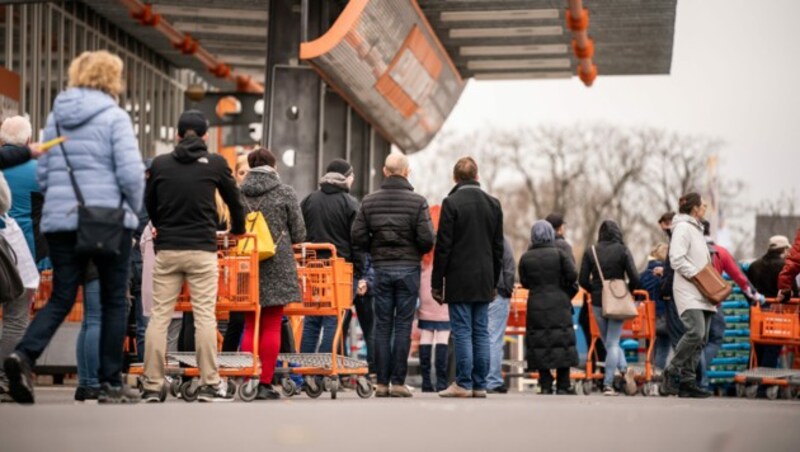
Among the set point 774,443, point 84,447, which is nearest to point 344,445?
point 84,447

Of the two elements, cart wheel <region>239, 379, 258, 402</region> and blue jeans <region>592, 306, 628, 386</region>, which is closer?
cart wheel <region>239, 379, 258, 402</region>

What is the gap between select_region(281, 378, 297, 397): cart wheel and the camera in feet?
48.6

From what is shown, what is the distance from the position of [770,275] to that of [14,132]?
11.4 metres

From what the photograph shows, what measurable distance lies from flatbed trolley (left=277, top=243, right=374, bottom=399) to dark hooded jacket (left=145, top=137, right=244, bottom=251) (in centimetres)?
168

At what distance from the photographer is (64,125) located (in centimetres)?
1149

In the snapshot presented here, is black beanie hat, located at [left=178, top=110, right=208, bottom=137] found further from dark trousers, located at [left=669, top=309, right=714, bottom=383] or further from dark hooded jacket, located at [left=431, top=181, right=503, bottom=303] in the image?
dark trousers, located at [left=669, top=309, right=714, bottom=383]

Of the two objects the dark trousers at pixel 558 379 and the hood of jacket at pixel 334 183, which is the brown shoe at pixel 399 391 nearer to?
the hood of jacket at pixel 334 183

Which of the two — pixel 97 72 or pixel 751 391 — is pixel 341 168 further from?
pixel 751 391

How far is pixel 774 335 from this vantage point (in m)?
20.7

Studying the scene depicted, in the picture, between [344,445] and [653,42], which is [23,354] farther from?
[653,42]

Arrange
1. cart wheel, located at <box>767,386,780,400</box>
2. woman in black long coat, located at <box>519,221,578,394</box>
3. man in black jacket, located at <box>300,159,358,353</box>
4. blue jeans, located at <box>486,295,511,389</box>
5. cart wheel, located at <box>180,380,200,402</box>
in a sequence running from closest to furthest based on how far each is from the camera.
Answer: cart wheel, located at <box>180,380,200,402</box> → man in black jacket, located at <box>300,159,358,353</box> → woman in black long coat, located at <box>519,221,578,394</box> → blue jeans, located at <box>486,295,511,389</box> → cart wheel, located at <box>767,386,780,400</box>

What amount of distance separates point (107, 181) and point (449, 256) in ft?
14.9

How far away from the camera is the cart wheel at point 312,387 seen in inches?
593

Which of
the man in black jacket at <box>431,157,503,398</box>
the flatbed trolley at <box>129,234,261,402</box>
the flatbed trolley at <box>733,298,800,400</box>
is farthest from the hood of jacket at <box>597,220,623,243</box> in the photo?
the flatbed trolley at <box>129,234,261,402</box>
